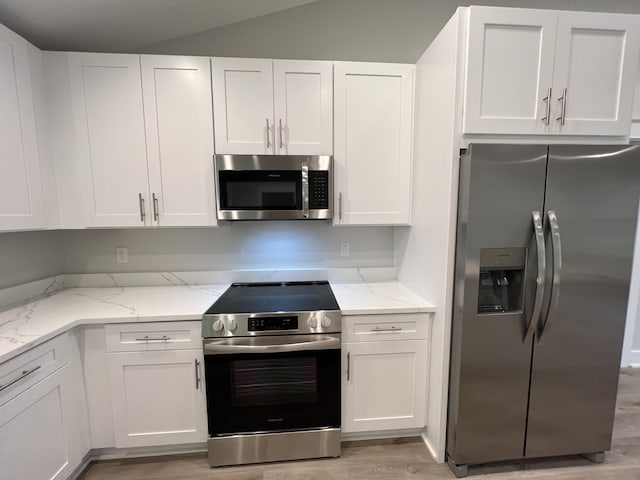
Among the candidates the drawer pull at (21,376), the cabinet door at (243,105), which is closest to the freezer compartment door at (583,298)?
the cabinet door at (243,105)

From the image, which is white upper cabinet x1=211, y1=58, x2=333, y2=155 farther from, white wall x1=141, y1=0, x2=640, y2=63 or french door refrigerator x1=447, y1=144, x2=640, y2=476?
french door refrigerator x1=447, y1=144, x2=640, y2=476

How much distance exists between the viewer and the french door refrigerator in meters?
1.45

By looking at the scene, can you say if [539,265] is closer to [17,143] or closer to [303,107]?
[303,107]

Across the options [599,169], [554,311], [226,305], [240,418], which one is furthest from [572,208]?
[240,418]

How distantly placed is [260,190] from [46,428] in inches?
63.5

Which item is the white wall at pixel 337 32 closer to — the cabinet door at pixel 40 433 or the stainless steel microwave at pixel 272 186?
the stainless steel microwave at pixel 272 186

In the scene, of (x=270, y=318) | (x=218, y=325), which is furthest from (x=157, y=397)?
(x=270, y=318)

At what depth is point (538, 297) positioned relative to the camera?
1.48m

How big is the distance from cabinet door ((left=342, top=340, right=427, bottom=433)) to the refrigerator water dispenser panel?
465mm

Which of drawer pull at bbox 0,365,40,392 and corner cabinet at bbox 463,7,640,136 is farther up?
corner cabinet at bbox 463,7,640,136

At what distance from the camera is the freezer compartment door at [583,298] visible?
57.8 inches

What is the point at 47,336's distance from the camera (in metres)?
1.39

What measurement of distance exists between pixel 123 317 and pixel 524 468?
8.02 feet

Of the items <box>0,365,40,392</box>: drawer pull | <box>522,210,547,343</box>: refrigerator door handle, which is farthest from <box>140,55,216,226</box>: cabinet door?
<box>522,210,547,343</box>: refrigerator door handle
